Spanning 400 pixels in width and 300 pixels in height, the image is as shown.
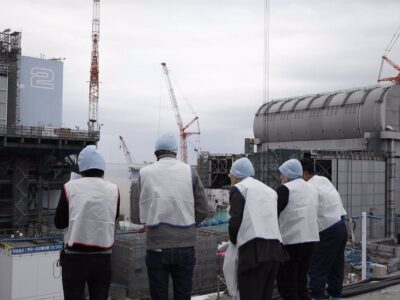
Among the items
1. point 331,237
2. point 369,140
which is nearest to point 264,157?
point 369,140

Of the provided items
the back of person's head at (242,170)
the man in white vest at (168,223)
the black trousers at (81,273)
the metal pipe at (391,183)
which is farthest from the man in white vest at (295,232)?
the metal pipe at (391,183)

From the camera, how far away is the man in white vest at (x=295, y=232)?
5.15 meters

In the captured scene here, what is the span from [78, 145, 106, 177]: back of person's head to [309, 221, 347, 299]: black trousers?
3010mm

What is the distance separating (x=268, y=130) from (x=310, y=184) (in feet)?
150

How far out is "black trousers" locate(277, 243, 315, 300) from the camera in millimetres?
5133

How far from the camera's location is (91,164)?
418cm

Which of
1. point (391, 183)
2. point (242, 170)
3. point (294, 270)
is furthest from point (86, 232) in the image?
point (391, 183)

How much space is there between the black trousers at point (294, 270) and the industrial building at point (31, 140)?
37.3m

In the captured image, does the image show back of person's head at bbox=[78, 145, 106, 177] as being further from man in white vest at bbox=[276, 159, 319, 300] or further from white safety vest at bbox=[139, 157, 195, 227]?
man in white vest at bbox=[276, 159, 319, 300]

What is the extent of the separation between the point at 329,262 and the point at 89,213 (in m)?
3.18

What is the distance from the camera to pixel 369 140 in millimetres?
39312

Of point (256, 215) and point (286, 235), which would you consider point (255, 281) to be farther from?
point (286, 235)

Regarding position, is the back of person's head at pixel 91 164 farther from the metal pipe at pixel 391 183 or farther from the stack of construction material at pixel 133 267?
the metal pipe at pixel 391 183

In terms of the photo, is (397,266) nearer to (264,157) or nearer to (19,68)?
(264,157)
